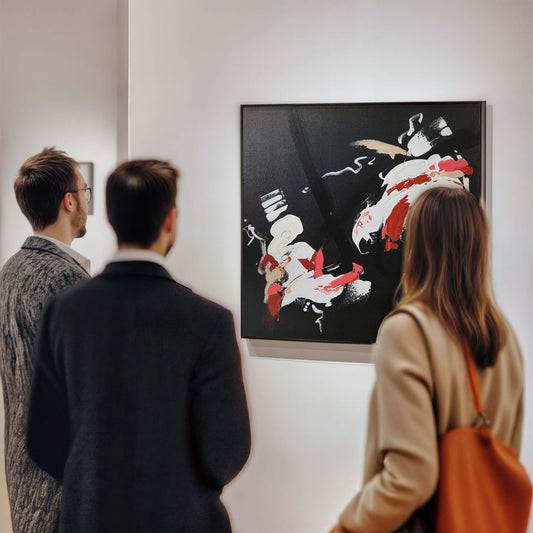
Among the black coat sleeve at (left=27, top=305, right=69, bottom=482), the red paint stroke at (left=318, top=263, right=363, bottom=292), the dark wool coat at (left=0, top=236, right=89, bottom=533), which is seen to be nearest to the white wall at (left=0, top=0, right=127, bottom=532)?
the dark wool coat at (left=0, top=236, right=89, bottom=533)

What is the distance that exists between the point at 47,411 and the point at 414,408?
87 cm

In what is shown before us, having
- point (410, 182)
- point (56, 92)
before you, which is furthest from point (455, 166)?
point (56, 92)

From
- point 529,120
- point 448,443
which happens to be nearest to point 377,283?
point 529,120

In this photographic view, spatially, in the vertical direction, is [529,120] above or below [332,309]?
above

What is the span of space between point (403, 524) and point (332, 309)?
995mm

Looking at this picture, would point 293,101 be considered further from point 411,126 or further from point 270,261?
point 270,261

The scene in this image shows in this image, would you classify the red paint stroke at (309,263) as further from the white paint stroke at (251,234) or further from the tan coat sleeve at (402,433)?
the tan coat sleeve at (402,433)

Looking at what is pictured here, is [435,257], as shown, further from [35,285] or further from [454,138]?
[35,285]

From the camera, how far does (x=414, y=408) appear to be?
1073mm

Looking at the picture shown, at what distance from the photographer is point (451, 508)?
1.07 metres

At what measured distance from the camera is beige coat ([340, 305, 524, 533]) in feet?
3.52

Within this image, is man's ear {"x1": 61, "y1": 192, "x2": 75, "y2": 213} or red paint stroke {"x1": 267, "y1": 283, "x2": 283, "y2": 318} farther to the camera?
red paint stroke {"x1": 267, "y1": 283, "x2": 283, "y2": 318}

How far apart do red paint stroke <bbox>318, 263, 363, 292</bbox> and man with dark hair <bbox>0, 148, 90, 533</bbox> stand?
0.91 metres

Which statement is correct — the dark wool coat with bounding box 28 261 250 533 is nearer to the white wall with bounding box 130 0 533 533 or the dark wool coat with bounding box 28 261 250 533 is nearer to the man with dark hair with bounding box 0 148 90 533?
the man with dark hair with bounding box 0 148 90 533
